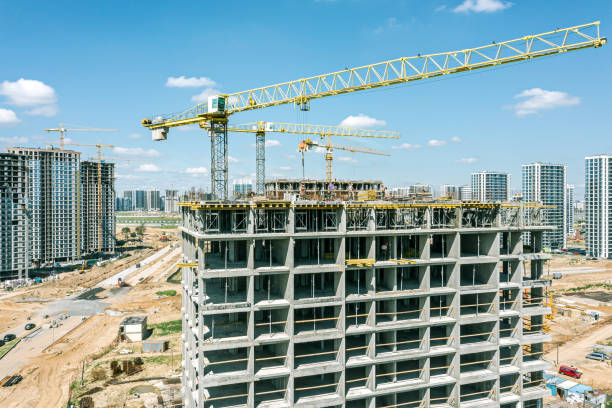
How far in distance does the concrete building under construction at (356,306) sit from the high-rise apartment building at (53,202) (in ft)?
413

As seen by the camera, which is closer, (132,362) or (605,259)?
(132,362)

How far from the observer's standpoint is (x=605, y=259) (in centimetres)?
17425

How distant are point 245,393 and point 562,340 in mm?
71320

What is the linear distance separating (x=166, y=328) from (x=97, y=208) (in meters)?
110

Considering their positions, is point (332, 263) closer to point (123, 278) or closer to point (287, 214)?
point (287, 214)

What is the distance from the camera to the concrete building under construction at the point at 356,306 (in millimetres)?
31500

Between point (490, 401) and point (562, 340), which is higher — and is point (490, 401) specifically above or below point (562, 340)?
above

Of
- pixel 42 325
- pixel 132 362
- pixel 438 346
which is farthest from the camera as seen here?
pixel 42 325

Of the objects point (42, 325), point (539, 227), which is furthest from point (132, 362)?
point (539, 227)

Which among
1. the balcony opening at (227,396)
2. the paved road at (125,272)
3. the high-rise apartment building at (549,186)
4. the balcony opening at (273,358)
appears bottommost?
the paved road at (125,272)

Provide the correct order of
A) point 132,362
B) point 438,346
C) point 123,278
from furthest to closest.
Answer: point 123,278 < point 132,362 < point 438,346

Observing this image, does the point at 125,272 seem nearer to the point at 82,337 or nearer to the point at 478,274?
the point at 82,337

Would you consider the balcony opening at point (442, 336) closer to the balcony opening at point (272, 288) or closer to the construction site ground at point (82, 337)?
the balcony opening at point (272, 288)

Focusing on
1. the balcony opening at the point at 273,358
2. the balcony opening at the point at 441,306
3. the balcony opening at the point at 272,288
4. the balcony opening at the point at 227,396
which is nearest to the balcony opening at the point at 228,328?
the balcony opening at the point at 272,288
